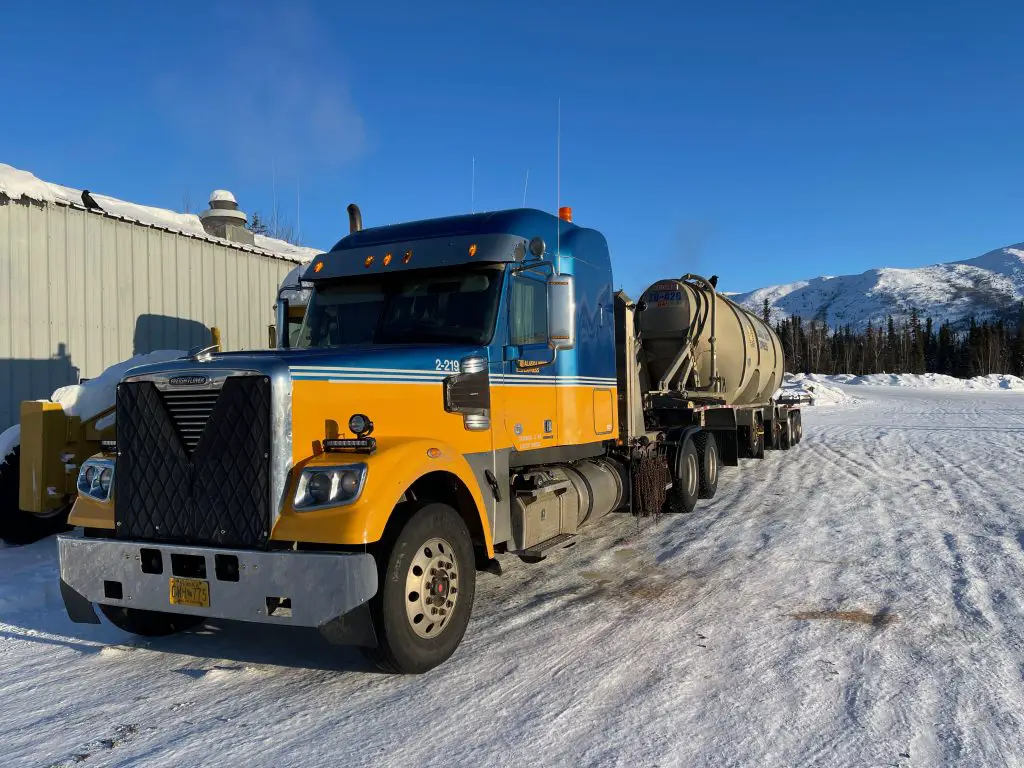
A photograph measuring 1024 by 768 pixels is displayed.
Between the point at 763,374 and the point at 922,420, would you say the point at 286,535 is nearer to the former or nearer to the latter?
the point at 763,374

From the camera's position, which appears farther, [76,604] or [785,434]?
[785,434]

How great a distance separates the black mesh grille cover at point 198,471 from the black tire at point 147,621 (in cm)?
77

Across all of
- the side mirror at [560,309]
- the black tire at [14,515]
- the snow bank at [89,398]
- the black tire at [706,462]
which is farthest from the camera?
the black tire at [706,462]

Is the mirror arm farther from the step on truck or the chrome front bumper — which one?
the chrome front bumper

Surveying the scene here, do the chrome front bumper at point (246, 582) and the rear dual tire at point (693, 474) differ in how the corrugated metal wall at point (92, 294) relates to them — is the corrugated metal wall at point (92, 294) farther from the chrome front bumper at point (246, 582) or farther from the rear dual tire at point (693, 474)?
the rear dual tire at point (693, 474)

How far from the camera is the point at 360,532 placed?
12.8 feet

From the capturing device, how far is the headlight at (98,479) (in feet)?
15.2

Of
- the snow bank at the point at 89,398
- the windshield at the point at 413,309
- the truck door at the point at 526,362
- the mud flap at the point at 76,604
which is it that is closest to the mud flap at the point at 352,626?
the mud flap at the point at 76,604

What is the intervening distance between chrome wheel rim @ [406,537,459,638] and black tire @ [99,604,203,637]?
159cm

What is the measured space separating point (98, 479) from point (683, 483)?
6.78m

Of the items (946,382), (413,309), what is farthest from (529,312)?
(946,382)

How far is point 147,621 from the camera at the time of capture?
5.02m

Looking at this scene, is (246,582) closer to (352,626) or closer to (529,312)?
(352,626)

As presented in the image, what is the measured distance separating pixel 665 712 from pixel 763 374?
10780mm
